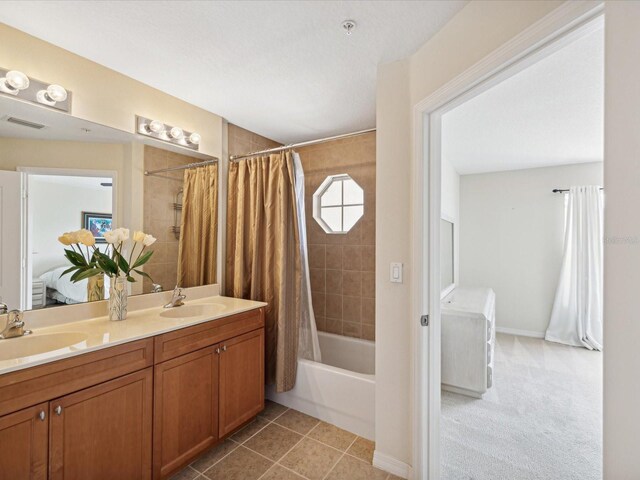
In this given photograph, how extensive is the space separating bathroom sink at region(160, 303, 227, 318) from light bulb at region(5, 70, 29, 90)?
4.70 feet

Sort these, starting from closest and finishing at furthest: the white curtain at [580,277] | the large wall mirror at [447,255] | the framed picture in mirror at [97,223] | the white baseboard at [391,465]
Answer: the white baseboard at [391,465]
the framed picture in mirror at [97,223]
the large wall mirror at [447,255]
the white curtain at [580,277]

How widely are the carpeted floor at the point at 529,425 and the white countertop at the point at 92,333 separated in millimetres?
1756

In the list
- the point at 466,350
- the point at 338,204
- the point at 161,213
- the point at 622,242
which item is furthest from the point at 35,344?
the point at 466,350

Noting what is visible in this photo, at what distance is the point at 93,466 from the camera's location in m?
1.32

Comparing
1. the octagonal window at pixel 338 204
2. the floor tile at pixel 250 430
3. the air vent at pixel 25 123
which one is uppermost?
the air vent at pixel 25 123

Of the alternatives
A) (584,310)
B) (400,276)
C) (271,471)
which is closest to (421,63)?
(400,276)

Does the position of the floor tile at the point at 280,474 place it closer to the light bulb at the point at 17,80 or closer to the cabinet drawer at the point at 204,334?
the cabinet drawer at the point at 204,334

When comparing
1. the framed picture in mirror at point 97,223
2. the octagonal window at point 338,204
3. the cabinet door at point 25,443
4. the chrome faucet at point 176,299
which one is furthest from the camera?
the octagonal window at point 338,204

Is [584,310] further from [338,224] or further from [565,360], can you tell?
[338,224]

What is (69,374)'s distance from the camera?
126 cm

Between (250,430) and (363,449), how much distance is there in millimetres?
792

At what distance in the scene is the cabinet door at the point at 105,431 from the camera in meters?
1.23

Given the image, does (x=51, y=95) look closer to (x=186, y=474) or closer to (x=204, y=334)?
(x=204, y=334)

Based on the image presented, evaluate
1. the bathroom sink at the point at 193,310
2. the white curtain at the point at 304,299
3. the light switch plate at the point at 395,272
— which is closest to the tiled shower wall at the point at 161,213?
the bathroom sink at the point at 193,310
